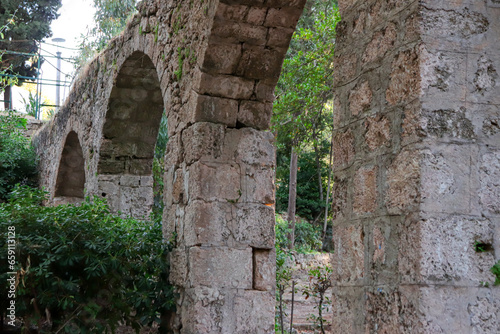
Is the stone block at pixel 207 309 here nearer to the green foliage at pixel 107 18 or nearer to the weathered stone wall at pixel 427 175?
the weathered stone wall at pixel 427 175

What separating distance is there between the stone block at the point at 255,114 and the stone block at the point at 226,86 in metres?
0.08

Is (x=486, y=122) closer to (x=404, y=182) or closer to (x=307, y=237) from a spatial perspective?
(x=404, y=182)

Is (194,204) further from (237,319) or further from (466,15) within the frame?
(466,15)

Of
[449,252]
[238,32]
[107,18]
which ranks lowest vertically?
[449,252]

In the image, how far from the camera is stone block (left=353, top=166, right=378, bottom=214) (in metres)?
1.78

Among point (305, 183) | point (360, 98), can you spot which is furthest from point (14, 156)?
point (360, 98)

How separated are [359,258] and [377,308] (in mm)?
202

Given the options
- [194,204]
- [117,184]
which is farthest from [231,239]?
[117,184]

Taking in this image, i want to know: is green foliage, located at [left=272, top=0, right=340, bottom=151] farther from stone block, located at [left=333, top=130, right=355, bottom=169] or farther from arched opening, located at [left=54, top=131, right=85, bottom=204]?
stone block, located at [left=333, top=130, right=355, bottom=169]

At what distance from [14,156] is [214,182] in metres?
10.6

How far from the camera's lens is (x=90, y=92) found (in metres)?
8.58

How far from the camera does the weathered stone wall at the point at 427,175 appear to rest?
4.94 ft

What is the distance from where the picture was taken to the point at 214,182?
441 centimetres

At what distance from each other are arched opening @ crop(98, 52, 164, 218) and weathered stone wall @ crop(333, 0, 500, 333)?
5.67 meters
